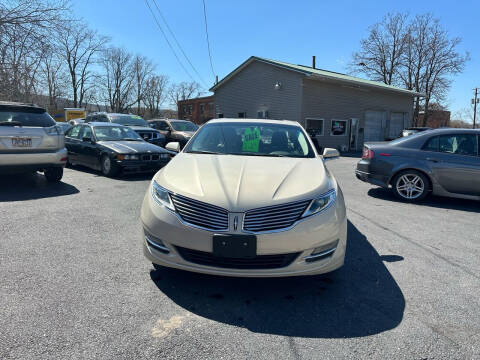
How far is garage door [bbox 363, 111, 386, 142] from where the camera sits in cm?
2039

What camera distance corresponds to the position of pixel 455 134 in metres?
5.96

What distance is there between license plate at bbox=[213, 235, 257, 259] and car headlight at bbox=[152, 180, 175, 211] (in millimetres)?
515

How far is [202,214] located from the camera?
2398mm

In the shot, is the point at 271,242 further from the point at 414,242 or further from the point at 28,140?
the point at 28,140

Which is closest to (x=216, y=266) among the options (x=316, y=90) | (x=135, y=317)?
(x=135, y=317)

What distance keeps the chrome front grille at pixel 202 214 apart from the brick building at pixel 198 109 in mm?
46578

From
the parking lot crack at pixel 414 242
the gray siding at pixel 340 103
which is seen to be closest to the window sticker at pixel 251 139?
the parking lot crack at pixel 414 242

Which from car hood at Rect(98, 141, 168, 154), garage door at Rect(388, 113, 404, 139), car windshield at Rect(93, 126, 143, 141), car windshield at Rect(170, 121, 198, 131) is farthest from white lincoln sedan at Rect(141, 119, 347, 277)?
garage door at Rect(388, 113, 404, 139)

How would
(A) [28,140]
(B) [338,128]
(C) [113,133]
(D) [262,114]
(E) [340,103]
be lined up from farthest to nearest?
(D) [262,114] < (B) [338,128] < (E) [340,103] < (C) [113,133] < (A) [28,140]

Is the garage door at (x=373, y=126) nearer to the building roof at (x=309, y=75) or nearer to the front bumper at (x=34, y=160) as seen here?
the building roof at (x=309, y=75)

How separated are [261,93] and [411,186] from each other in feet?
48.4

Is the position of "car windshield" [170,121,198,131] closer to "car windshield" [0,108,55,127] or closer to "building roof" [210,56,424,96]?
"building roof" [210,56,424,96]

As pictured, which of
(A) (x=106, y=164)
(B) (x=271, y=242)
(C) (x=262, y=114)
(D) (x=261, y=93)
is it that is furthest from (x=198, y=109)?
(B) (x=271, y=242)

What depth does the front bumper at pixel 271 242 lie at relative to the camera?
91.4 inches
